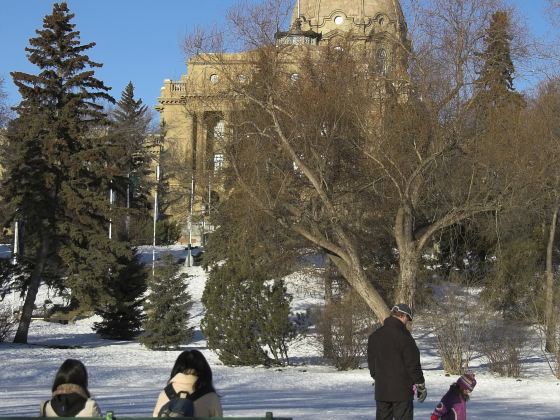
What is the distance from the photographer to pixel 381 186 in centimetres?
2534

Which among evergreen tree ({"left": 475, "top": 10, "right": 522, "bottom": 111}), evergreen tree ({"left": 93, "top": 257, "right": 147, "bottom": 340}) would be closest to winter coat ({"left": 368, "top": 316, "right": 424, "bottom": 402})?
evergreen tree ({"left": 475, "top": 10, "right": 522, "bottom": 111})

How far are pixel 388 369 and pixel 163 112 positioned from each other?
80.6m

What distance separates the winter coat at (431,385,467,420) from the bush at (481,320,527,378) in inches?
483

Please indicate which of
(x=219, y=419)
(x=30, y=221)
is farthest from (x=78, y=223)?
(x=219, y=419)

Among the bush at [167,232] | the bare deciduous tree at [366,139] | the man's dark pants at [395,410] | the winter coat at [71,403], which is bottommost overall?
the man's dark pants at [395,410]

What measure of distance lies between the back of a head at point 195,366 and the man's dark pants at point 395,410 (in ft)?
12.4

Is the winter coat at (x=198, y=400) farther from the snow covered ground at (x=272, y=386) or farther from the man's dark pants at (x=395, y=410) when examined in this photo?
the snow covered ground at (x=272, y=386)

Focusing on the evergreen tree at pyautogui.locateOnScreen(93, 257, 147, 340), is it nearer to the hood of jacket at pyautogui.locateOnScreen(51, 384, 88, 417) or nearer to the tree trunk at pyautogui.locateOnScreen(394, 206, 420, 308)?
the tree trunk at pyautogui.locateOnScreen(394, 206, 420, 308)

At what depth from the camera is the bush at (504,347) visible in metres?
21.8

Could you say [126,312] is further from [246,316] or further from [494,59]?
[494,59]

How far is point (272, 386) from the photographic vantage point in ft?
61.3

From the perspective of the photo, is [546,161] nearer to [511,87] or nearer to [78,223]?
[511,87]

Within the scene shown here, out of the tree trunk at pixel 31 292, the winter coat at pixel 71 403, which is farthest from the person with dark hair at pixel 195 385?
the tree trunk at pixel 31 292

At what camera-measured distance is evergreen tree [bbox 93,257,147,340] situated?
3731 centimetres
